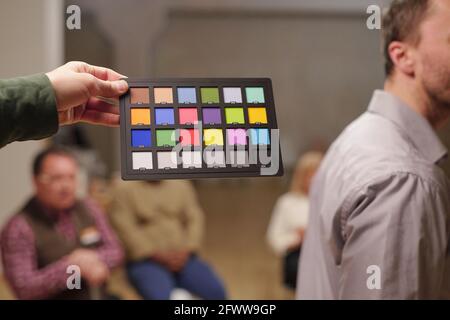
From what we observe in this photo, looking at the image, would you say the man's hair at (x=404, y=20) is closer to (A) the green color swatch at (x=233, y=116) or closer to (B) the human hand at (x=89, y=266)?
(A) the green color swatch at (x=233, y=116)

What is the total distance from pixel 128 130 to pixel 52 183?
592 mm

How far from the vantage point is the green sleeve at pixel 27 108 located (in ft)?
2.25

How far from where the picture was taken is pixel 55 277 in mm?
931

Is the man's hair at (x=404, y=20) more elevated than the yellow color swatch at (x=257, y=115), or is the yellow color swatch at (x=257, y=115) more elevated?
the man's hair at (x=404, y=20)

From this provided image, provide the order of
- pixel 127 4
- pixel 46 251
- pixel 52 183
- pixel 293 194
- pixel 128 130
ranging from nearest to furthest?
pixel 128 130, pixel 46 251, pixel 127 4, pixel 52 183, pixel 293 194

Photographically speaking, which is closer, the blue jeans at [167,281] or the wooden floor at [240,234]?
the blue jeans at [167,281]

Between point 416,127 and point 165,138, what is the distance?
14.8 inches

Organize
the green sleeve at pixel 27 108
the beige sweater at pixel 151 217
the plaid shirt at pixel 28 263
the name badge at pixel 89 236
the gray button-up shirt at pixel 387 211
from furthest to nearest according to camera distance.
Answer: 1. the beige sweater at pixel 151 217
2. the name badge at pixel 89 236
3. the plaid shirt at pixel 28 263
4. the gray button-up shirt at pixel 387 211
5. the green sleeve at pixel 27 108

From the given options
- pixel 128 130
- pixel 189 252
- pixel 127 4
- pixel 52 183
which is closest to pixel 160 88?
pixel 128 130

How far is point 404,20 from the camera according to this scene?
864 mm

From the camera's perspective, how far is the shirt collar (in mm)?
885

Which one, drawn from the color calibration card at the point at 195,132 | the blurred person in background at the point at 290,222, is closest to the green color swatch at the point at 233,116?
the color calibration card at the point at 195,132

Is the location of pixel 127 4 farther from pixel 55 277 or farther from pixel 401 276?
pixel 401 276

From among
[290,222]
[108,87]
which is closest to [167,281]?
[108,87]
